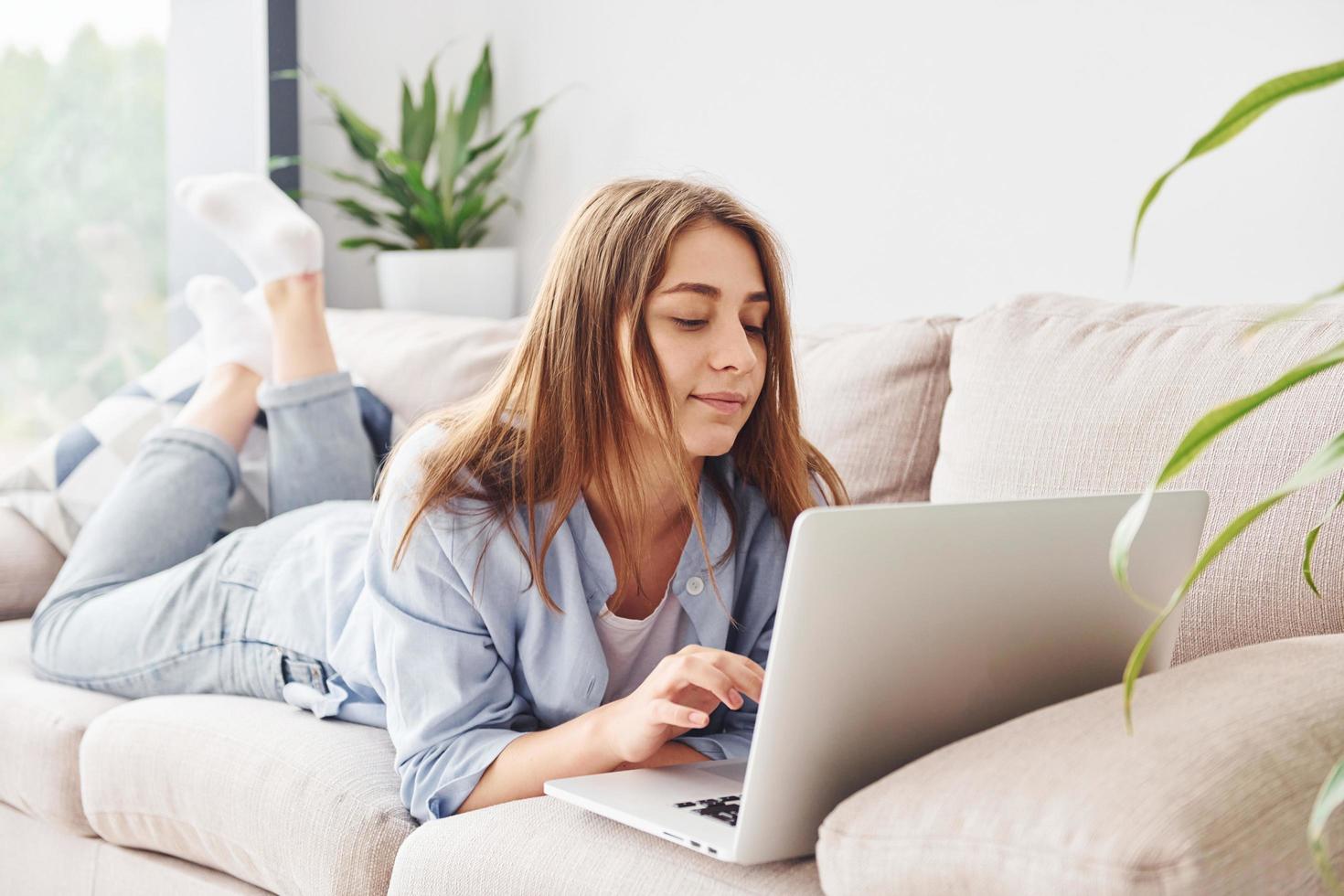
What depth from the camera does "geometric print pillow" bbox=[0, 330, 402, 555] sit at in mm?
2018

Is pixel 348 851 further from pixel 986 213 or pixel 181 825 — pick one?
pixel 986 213

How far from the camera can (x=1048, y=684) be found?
Result: 952mm

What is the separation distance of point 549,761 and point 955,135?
1.24 metres

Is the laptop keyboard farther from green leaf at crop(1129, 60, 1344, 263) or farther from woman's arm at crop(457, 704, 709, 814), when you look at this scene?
green leaf at crop(1129, 60, 1344, 263)

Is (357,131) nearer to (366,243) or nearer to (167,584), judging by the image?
(366,243)

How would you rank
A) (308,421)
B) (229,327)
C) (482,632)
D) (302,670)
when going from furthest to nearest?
(229,327)
(308,421)
(302,670)
(482,632)

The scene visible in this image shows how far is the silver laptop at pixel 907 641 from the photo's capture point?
79 cm

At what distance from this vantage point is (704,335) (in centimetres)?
120

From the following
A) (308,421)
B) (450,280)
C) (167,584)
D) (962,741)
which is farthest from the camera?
(450,280)

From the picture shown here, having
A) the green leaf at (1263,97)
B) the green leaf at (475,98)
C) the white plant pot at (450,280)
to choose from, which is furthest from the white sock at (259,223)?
the green leaf at (1263,97)

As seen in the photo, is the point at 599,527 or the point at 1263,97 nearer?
the point at 1263,97

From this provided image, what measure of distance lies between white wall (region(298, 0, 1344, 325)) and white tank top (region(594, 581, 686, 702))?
500mm

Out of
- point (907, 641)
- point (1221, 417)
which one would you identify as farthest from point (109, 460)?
point (1221, 417)

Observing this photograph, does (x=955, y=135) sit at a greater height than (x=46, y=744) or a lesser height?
greater
